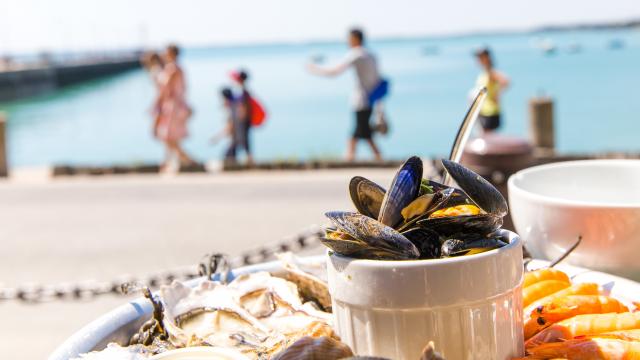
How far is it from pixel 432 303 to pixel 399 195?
0.22 meters

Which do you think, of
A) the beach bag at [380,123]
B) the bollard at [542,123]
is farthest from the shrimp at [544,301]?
the bollard at [542,123]

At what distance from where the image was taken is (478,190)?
1.40m

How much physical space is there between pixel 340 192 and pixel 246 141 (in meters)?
3.22

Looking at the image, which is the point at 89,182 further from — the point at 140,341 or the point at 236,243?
the point at 140,341

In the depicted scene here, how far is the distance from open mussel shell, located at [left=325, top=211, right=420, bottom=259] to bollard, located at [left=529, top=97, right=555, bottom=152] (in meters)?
11.5

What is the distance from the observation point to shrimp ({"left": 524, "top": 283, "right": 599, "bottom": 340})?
1.58 m

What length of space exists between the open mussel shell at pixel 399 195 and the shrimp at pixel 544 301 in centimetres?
40

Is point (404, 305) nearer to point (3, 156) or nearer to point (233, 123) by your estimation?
point (233, 123)

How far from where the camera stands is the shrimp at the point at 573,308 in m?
1.58

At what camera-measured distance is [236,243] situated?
8086mm

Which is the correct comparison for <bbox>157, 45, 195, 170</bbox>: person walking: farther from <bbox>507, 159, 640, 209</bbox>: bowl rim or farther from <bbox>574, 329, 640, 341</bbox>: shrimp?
<bbox>574, 329, 640, 341</bbox>: shrimp

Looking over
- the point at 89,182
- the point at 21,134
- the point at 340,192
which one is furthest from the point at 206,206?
the point at 21,134

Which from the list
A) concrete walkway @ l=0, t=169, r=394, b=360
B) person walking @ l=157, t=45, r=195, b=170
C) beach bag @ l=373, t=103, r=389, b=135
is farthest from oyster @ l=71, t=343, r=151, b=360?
person walking @ l=157, t=45, r=195, b=170

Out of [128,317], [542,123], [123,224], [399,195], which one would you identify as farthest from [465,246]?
[542,123]
